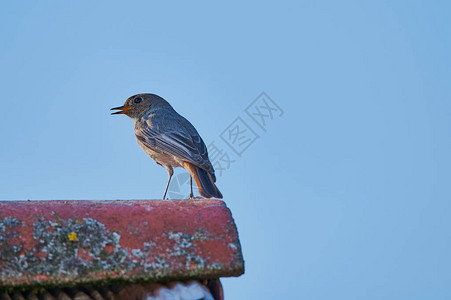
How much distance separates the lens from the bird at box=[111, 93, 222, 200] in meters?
7.31

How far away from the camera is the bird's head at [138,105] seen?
9727mm

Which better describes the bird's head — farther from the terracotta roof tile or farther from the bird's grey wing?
the terracotta roof tile

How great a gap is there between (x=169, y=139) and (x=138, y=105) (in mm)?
1725

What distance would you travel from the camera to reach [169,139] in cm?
823

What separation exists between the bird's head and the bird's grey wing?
2.46 ft

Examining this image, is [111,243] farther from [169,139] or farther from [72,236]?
[169,139]

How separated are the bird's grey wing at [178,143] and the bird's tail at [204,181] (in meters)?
0.06

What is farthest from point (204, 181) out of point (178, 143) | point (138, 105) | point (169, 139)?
point (138, 105)

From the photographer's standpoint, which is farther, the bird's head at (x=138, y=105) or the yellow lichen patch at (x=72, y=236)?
the bird's head at (x=138, y=105)

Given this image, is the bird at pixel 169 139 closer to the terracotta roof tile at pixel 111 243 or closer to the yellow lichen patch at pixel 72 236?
the terracotta roof tile at pixel 111 243

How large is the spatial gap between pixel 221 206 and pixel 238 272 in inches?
21.0

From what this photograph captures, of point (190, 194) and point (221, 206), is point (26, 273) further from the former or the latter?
point (190, 194)

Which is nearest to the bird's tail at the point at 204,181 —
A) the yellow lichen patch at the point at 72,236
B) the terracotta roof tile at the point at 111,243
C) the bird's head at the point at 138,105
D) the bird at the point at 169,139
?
the bird at the point at 169,139

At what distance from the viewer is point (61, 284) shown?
3.06 m
